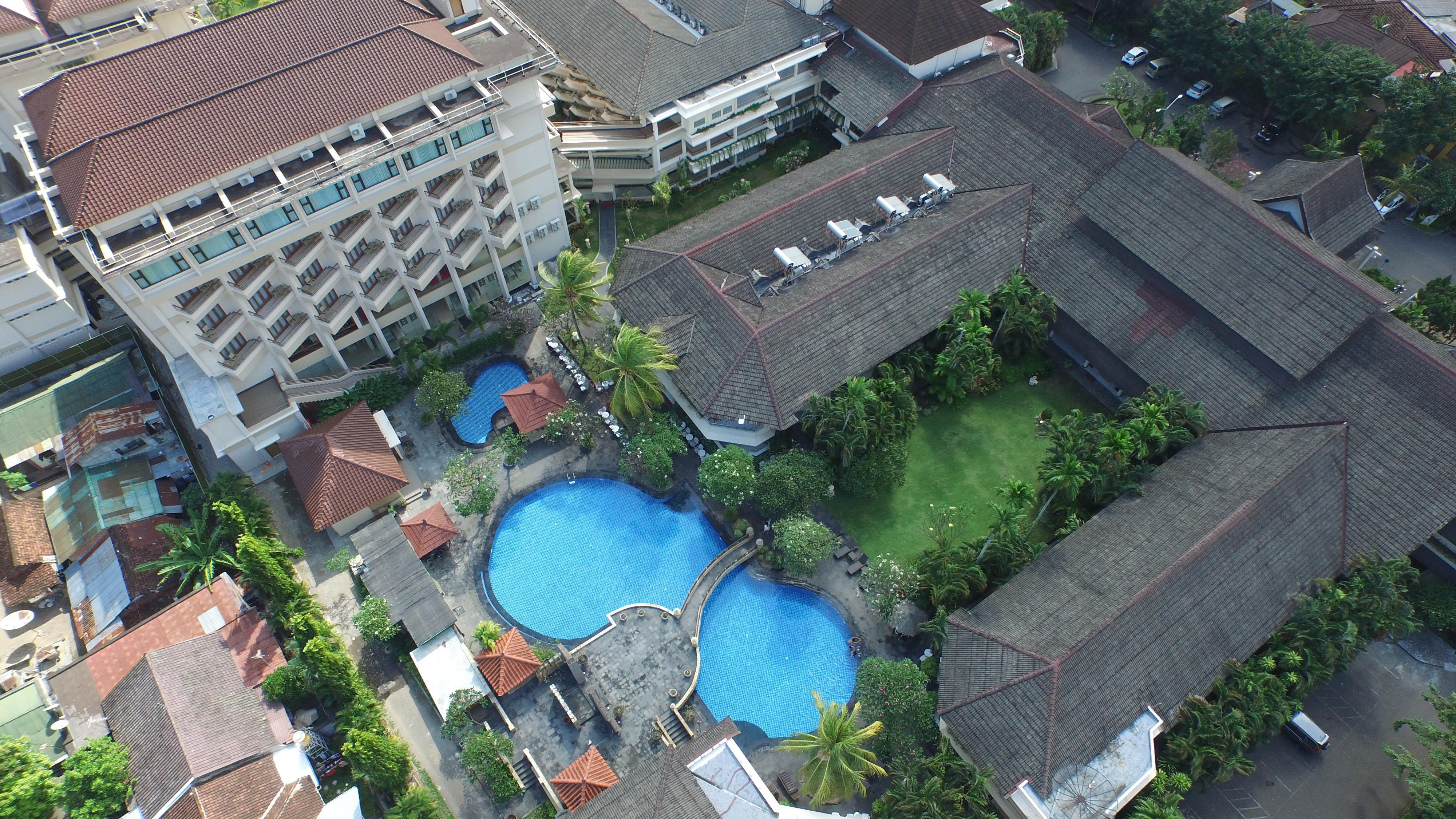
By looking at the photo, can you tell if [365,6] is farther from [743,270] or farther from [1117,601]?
[1117,601]

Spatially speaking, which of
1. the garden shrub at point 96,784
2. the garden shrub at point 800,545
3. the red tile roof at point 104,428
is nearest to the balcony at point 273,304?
the red tile roof at point 104,428

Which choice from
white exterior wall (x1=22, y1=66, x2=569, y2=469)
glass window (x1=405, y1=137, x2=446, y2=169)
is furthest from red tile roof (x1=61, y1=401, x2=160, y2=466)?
glass window (x1=405, y1=137, x2=446, y2=169)

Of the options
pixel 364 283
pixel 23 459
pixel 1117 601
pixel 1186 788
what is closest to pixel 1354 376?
pixel 1117 601

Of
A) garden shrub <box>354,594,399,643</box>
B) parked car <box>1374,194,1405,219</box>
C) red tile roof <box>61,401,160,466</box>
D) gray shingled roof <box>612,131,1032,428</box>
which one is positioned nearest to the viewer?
garden shrub <box>354,594,399,643</box>

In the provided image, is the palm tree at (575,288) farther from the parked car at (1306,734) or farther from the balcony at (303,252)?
the parked car at (1306,734)

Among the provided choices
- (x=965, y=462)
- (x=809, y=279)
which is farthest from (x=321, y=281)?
(x=965, y=462)

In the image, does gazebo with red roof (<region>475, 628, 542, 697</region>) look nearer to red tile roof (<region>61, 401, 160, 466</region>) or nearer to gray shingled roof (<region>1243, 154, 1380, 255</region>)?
red tile roof (<region>61, 401, 160, 466</region>)
